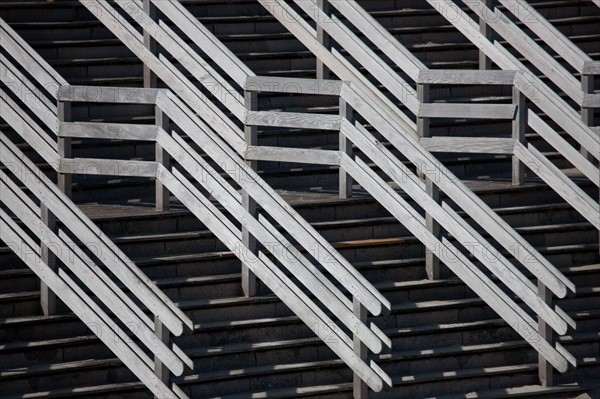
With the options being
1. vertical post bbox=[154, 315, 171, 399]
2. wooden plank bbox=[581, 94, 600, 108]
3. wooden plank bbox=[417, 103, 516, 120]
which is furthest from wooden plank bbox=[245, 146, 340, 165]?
wooden plank bbox=[581, 94, 600, 108]

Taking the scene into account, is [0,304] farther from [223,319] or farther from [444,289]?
[444,289]

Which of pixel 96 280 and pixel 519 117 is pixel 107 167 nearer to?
pixel 96 280

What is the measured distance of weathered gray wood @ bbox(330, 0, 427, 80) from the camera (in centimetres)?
1024

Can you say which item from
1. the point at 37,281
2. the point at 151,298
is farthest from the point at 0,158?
the point at 151,298

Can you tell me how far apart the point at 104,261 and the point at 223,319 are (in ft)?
3.85

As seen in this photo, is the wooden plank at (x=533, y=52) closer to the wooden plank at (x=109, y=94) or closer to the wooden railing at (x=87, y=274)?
the wooden plank at (x=109, y=94)

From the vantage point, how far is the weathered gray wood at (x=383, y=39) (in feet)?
33.6

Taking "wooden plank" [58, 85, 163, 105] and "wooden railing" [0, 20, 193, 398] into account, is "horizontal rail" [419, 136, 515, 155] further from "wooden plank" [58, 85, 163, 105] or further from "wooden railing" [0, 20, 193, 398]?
"wooden railing" [0, 20, 193, 398]

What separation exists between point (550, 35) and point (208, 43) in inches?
113

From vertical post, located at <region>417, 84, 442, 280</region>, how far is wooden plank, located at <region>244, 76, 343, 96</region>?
0.81 metres

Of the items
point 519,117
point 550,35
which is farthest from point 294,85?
point 550,35

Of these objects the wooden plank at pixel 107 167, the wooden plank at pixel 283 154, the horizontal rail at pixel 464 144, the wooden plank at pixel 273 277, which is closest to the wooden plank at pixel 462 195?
the wooden plank at pixel 283 154

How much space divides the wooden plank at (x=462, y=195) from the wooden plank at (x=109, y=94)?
136cm

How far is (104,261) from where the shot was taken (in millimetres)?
8719
